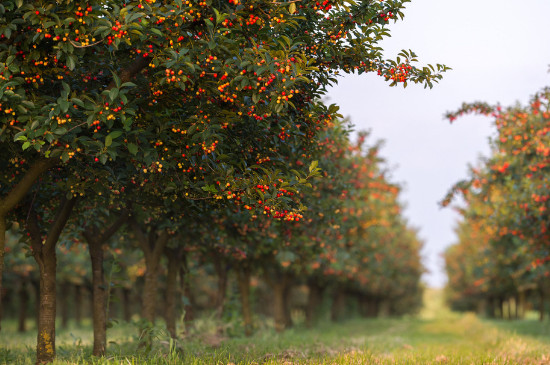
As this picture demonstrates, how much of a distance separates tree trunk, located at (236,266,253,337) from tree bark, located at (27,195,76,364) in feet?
42.1

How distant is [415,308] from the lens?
99.3m

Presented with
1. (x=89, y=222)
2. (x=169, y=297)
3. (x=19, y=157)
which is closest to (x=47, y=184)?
(x=19, y=157)

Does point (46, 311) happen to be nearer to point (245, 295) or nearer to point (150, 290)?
point (150, 290)

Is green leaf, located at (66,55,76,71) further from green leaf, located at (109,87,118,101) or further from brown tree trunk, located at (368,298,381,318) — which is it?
brown tree trunk, located at (368,298,381,318)

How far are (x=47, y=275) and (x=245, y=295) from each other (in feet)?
45.9

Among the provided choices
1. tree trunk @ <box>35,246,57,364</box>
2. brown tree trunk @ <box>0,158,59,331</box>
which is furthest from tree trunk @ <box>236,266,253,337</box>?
brown tree trunk @ <box>0,158,59,331</box>

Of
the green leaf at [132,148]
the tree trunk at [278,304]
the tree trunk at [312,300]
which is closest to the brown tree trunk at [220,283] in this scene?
the tree trunk at [278,304]

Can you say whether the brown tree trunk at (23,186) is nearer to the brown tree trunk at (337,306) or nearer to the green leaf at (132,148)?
the green leaf at (132,148)

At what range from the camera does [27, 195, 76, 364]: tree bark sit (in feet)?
30.8

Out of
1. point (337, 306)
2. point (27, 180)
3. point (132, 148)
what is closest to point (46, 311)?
point (27, 180)

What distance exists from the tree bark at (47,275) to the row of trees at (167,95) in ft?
0.08

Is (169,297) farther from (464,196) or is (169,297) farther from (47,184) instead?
(464,196)

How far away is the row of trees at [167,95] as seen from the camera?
662 centimetres

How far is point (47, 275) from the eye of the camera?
9.65m
